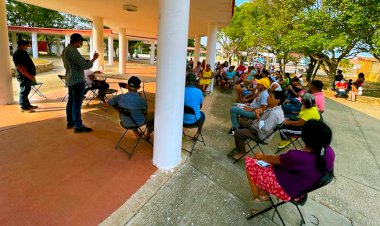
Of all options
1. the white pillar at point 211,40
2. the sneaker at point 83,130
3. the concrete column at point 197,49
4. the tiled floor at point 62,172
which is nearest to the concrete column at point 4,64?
the tiled floor at point 62,172

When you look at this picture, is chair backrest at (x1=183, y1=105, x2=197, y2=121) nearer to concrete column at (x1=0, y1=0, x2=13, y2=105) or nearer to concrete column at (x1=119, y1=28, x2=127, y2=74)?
concrete column at (x1=0, y1=0, x2=13, y2=105)

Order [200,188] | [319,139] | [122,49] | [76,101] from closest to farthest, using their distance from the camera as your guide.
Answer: [319,139], [200,188], [76,101], [122,49]

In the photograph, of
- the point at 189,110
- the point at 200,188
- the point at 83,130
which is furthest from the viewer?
the point at 83,130

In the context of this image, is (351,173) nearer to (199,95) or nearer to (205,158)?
(205,158)

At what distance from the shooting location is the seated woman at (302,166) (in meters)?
2.17

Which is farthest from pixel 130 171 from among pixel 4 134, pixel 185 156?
pixel 4 134

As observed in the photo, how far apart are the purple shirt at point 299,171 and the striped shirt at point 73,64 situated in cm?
317

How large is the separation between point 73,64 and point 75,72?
13 cm

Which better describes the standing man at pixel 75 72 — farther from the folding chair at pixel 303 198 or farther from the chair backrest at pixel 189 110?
the folding chair at pixel 303 198

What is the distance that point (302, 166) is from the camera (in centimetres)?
220

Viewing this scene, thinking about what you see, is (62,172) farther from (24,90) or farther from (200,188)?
(24,90)

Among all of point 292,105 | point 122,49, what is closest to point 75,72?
point 292,105

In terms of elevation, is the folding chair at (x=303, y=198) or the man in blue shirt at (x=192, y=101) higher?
the man in blue shirt at (x=192, y=101)

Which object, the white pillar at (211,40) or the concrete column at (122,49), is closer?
the white pillar at (211,40)
